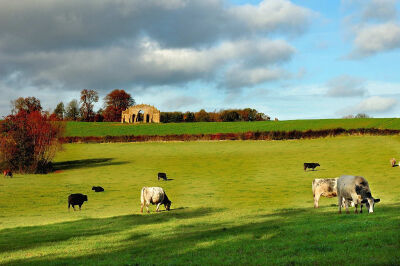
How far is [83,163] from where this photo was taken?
239 ft

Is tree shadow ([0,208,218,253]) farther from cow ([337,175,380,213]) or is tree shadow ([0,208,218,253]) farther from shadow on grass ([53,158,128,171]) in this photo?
shadow on grass ([53,158,128,171])

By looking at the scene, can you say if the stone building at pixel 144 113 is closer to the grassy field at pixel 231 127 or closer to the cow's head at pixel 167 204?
the grassy field at pixel 231 127

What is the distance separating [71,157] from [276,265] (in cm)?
7480

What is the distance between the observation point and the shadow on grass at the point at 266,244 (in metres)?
12.3

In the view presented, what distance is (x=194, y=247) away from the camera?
15.0 meters

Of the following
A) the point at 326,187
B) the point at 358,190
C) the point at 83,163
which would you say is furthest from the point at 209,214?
the point at 83,163

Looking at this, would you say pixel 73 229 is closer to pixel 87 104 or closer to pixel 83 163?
pixel 83 163

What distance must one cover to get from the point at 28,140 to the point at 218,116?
100075 millimetres

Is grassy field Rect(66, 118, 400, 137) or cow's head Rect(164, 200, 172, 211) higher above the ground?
grassy field Rect(66, 118, 400, 137)

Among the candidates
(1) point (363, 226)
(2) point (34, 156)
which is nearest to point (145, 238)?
(1) point (363, 226)

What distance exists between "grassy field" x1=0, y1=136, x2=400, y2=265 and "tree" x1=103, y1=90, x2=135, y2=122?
111 meters

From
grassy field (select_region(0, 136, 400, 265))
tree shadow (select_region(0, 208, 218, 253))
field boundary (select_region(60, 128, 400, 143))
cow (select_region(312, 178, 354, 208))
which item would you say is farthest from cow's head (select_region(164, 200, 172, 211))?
field boundary (select_region(60, 128, 400, 143))

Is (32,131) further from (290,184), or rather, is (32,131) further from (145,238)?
(145,238)

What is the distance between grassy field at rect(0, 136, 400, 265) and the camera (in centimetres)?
1377
